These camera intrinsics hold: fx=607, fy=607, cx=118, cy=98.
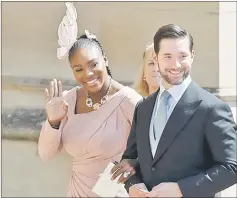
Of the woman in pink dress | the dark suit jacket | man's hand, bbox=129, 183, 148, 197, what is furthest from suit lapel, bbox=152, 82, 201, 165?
the woman in pink dress

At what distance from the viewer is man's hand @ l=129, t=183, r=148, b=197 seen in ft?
6.63

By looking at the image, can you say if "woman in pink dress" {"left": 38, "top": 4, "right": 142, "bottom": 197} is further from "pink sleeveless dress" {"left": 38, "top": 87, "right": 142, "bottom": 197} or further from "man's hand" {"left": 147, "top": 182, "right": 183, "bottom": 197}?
"man's hand" {"left": 147, "top": 182, "right": 183, "bottom": 197}

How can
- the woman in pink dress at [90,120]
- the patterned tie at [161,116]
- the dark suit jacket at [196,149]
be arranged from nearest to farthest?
the dark suit jacket at [196,149], the patterned tie at [161,116], the woman in pink dress at [90,120]

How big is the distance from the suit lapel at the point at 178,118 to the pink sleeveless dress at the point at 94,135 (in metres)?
0.61

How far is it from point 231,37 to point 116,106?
1.82m

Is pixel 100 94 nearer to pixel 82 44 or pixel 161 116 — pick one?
pixel 82 44

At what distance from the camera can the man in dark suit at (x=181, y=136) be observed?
1938 millimetres

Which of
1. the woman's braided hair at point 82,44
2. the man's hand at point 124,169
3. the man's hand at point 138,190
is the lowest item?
the man's hand at point 138,190

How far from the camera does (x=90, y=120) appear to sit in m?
2.62

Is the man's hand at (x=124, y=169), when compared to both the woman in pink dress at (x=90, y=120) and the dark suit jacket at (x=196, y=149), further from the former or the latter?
the woman in pink dress at (x=90, y=120)

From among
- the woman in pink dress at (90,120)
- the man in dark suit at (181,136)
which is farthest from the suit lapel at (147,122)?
the woman in pink dress at (90,120)

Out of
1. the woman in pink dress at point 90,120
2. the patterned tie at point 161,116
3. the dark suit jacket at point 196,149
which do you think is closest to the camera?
the dark suit jacket at point 196,149

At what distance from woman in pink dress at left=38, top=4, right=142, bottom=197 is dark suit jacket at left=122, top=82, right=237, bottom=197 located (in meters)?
0.55

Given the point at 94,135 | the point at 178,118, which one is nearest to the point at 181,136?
the point at 178,118
